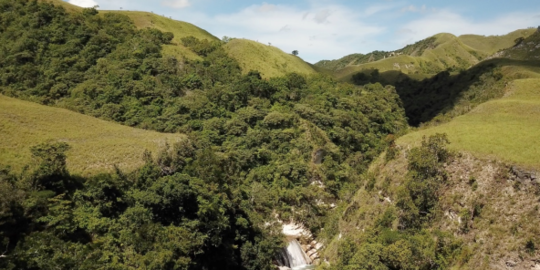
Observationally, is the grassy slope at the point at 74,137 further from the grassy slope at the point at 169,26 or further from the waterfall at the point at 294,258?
the grassy slope at the point at 169,26

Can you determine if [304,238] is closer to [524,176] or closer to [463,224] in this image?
[463,224]

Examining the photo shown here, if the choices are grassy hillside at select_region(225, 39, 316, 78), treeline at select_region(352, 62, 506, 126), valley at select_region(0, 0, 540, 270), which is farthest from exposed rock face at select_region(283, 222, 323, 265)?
grassy hillside at select_region(225, 39, 316, 78)

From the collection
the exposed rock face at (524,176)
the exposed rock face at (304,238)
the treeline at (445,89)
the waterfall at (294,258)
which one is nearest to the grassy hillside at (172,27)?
the exposed rock face at (304,238)

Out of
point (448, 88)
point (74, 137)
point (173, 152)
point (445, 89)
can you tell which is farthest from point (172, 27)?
point (448, 88)

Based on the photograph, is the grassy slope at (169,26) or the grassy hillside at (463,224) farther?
the grassy slope at (169,26)

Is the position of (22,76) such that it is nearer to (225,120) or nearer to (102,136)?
(102,136)

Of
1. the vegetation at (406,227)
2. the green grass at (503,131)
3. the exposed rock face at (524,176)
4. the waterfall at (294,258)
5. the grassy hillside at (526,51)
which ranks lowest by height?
the waterfall at (294,258)
